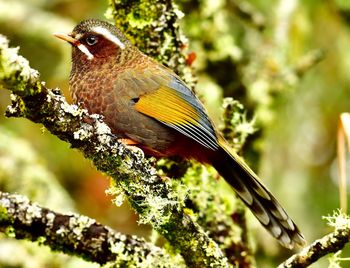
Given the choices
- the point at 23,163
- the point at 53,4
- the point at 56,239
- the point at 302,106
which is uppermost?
the point at 53,4

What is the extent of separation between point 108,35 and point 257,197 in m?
1.19

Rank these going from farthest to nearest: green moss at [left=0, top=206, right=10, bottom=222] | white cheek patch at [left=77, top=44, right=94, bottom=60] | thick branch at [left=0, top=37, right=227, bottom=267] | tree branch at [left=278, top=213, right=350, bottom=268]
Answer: white cheek patch at [left=77, top=44, right=94, bottom=60] → green moss at [left=0, top=206, right=10, bottom=222] → tree branch at [left=278, top=213, right=350, bottom=268] → thick branch at [left=0, top=37, right=227, bottom=267]

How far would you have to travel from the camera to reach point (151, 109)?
140 inches

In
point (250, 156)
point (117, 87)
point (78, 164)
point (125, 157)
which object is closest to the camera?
point (125, 157)

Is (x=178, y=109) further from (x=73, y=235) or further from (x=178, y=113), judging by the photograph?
(x=73, y=235)

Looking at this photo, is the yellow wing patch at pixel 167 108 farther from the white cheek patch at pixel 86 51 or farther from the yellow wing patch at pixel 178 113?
the white cheek patch at pixel 86 51

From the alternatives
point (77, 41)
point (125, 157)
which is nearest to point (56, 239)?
point (125, 157)

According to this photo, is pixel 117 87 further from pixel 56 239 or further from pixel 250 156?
pixel 250 156

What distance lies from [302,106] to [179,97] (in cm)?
312

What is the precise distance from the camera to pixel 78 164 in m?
7.21

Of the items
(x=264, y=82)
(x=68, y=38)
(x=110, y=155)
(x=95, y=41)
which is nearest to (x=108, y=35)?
(x=95, y=41)

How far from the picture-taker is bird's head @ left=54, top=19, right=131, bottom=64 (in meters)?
3.73

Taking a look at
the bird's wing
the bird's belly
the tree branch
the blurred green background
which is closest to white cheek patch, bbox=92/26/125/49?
the bird's wing

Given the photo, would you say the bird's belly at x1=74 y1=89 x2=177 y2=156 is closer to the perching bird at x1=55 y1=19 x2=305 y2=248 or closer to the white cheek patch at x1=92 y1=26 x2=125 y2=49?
the perching bird at x1=55 y1=19 x2=305 y2=248
